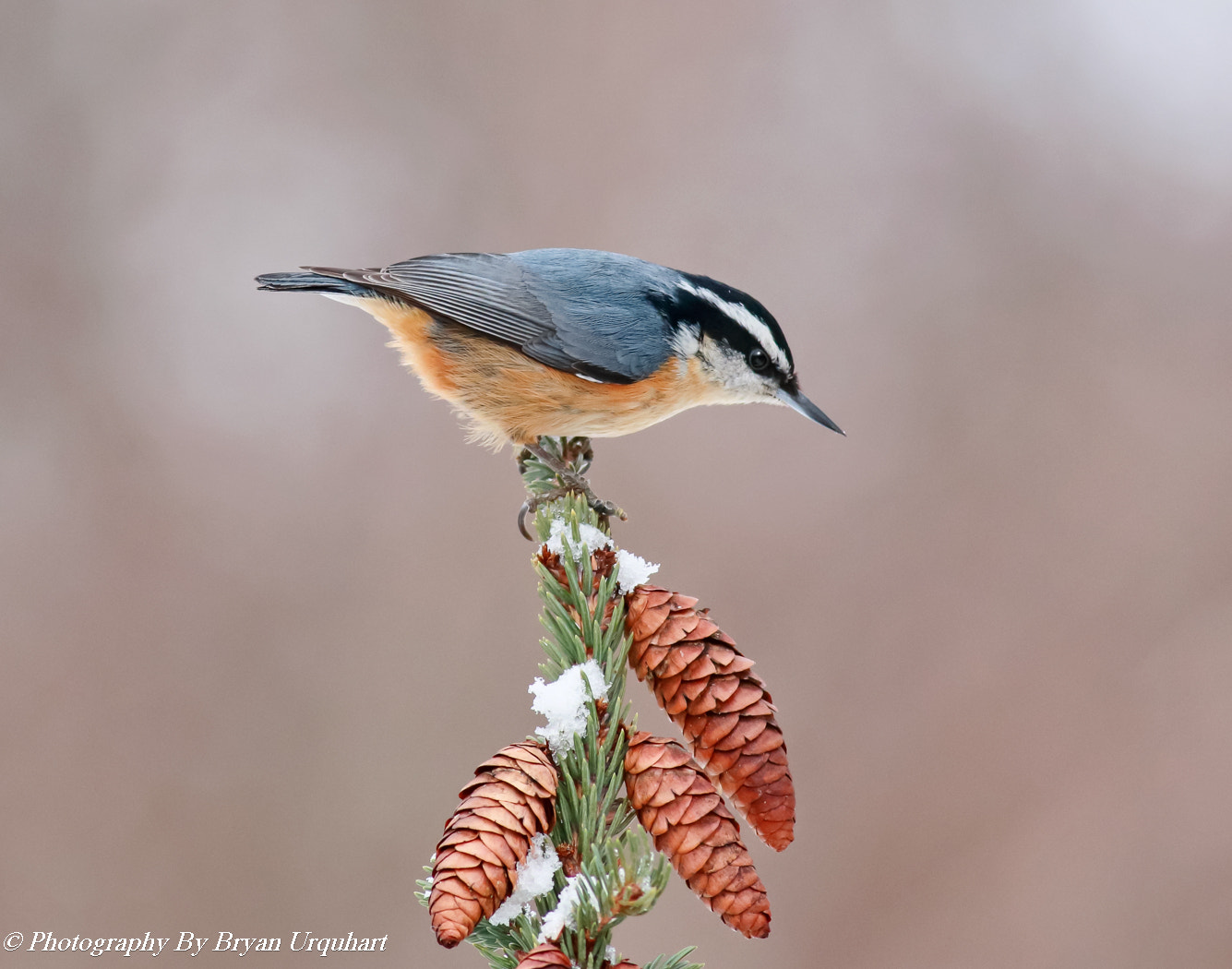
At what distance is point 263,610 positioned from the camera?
286 centimetres

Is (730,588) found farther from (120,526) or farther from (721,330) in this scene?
(120,526)

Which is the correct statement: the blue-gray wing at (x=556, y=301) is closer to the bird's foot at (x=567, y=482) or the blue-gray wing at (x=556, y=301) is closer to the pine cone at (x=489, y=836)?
the bird's foot at (x=567, y=482)

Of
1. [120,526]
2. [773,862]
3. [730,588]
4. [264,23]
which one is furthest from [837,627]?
[264,23]

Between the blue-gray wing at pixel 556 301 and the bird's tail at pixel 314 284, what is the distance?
18 millimetres

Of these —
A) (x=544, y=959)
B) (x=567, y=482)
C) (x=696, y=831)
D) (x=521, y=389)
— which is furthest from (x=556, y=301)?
(x=544, y=959)

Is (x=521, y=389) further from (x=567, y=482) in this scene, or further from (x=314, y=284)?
(x=314, y=284)

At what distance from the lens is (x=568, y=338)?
2.23m

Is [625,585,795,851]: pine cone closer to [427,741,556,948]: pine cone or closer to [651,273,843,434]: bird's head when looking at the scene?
[427,741,556,948]: pine cone

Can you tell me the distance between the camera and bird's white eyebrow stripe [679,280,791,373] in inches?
88.0

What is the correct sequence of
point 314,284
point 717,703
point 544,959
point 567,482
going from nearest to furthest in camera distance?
point 544,959
point 717,703
point 567,482
point 314,284

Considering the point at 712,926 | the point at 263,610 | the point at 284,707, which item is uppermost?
the point at 263,610

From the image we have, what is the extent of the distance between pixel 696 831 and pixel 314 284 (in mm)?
1738

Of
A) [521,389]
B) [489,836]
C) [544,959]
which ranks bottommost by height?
[544,959]

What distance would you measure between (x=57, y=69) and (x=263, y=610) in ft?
6.19
